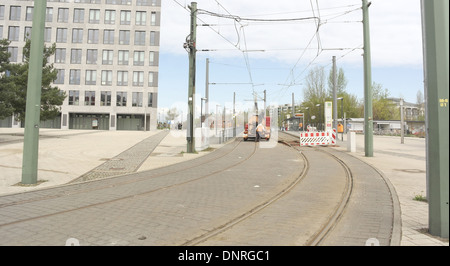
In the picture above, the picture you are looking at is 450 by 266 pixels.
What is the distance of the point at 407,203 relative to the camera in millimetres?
5746

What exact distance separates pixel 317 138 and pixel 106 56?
42177 millimetres

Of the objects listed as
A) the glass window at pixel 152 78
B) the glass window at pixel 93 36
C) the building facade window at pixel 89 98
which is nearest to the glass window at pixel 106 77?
the building facade window at pixel 89 98

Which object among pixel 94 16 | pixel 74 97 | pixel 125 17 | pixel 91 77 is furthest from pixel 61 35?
pixel 125 17

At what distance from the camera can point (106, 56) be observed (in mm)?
50969

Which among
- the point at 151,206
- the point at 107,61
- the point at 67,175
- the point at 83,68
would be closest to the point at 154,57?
the point at 107,61

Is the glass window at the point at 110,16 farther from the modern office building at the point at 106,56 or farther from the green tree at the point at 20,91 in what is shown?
the green tree at the point at 20,91

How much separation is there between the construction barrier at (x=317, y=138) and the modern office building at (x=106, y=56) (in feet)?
113

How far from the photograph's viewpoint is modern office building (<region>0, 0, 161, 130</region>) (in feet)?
166

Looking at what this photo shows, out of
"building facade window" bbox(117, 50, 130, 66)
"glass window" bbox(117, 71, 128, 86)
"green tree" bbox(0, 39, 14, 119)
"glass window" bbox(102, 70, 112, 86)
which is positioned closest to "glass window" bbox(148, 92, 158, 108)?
"glass window" bbox(117, 71, 128, 86)

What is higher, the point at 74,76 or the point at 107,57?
the point at 107,57

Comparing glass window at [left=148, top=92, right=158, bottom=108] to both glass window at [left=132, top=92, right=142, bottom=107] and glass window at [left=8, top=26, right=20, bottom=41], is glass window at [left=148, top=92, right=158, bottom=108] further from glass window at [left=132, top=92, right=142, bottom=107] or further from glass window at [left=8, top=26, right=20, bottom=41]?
glass window at [left=8, top=26, right=20, bottom=41]

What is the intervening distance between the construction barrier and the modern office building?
113 ft

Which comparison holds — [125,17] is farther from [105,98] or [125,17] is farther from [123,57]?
[105,98]
